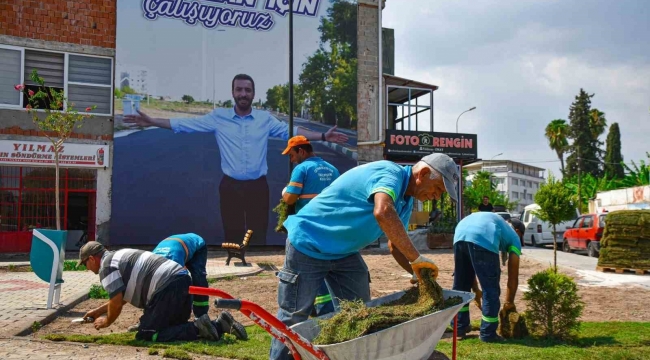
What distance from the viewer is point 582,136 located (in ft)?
212

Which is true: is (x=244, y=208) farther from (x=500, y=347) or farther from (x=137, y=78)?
(x=500, y=347)

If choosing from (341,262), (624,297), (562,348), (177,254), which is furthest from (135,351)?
(624,297)

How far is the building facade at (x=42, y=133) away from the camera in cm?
1877

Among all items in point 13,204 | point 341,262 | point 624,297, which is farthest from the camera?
point 13,204

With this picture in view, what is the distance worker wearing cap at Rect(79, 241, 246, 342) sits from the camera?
5.75m

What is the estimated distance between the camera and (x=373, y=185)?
12.4 ft

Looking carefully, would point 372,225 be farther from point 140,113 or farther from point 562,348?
point 140,113

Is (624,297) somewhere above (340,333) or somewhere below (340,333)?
below

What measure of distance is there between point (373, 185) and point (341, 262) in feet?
2.43

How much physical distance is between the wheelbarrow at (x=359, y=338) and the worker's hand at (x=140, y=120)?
1823 cm

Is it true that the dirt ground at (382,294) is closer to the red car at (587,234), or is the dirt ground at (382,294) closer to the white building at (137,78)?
the red car at (587,234)

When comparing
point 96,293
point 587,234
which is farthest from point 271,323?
point 587,234

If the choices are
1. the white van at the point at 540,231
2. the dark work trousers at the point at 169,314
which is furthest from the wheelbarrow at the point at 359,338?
the white van at the point at 540,231

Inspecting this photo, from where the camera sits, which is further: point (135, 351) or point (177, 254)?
point (177, 254)
